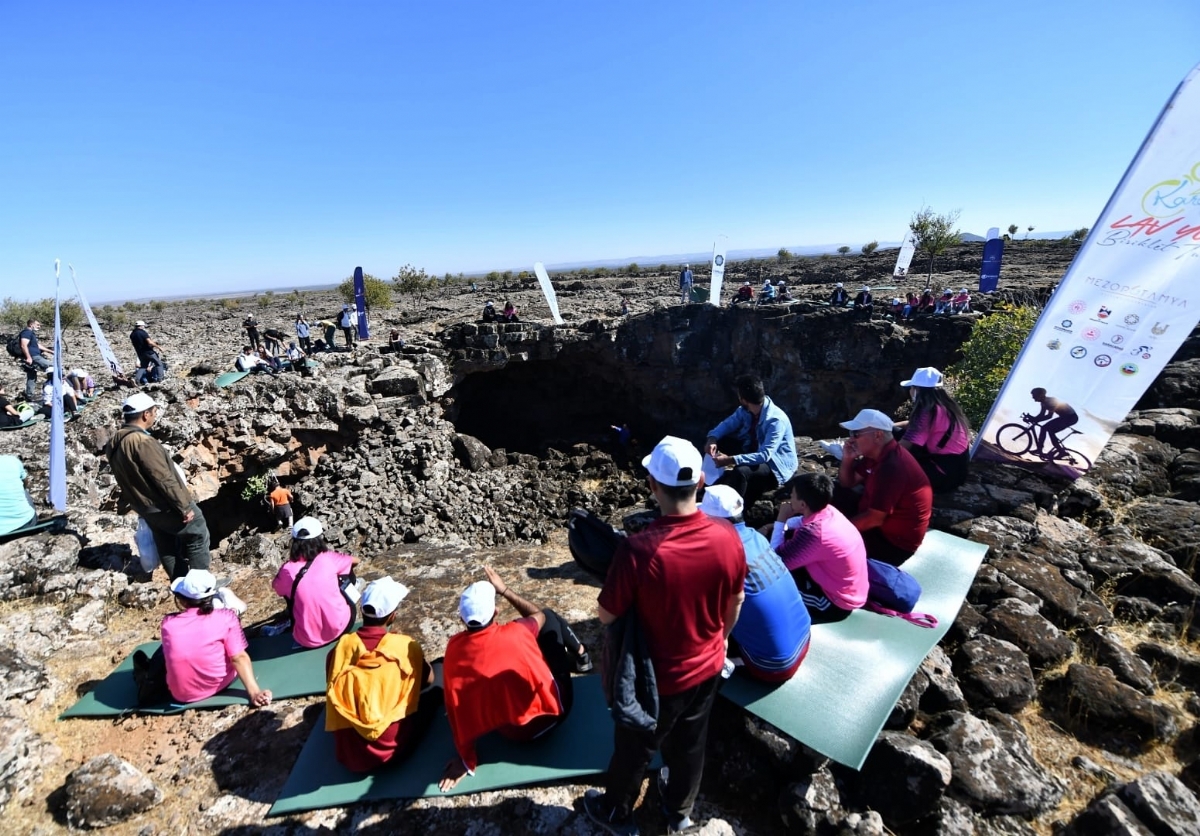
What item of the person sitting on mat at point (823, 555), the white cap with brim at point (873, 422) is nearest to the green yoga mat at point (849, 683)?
the person sitting on mat at point (823, 555)

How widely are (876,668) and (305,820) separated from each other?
340cm

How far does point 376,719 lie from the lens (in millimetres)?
2812

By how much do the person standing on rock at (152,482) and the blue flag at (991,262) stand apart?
18899mm

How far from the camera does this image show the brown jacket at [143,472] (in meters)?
4.66

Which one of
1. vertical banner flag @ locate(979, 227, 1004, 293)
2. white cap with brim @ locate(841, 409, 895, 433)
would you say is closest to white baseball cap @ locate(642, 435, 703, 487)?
white cap with brim @ locate(841, 409, 895, 433)

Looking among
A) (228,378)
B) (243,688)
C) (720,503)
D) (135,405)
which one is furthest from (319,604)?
(228,378)

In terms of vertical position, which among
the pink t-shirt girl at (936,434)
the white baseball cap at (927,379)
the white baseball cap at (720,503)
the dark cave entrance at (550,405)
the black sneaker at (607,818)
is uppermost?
the white baseball cap at (720,503)

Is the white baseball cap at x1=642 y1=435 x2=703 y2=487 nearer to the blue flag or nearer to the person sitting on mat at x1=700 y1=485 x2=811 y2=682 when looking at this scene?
the person sitting on mat at x1=700 y1=485 x2=811 y2=682

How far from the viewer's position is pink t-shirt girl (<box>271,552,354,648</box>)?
4.15 m

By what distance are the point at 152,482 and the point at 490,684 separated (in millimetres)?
4045

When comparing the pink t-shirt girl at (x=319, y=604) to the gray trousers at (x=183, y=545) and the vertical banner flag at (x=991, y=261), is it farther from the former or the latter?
the vertical banner flag at (x=991, y=261)

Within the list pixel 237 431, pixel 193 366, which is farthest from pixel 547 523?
pixel 193 366

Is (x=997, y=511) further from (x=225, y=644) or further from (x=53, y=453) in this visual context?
(x=53, y=453)

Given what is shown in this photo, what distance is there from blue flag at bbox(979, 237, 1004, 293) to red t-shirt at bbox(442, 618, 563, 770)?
58.6 ft
